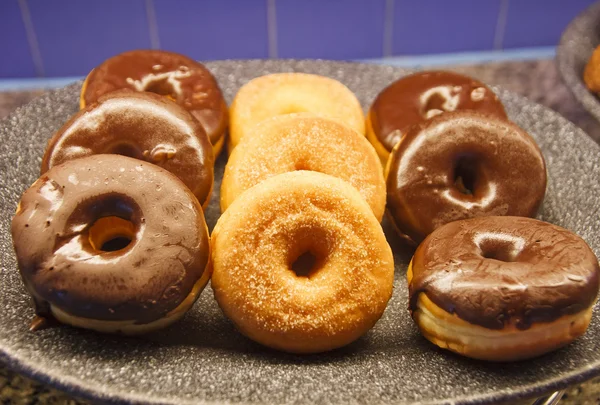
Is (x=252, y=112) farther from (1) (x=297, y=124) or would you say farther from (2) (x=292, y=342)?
(2) (x=292, y=342)

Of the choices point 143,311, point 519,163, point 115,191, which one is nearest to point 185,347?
point 143,311

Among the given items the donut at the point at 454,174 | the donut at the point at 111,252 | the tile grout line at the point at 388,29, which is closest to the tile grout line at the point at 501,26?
the tile grout line at the point at 388,29

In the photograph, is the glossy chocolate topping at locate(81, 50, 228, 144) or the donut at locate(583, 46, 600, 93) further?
the donut at locate(583, 46, 600, 93)

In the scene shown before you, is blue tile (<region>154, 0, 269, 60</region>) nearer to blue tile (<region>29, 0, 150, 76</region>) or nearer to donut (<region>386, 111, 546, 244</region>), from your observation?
blue tile (<region>29, 0, 150, 76</region>)

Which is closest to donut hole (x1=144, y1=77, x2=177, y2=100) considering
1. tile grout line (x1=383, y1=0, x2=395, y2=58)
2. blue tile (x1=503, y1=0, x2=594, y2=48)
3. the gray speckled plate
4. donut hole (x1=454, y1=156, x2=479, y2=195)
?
the gray speckled plate

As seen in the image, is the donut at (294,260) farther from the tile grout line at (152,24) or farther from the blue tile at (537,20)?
the blue tile at (537,20)

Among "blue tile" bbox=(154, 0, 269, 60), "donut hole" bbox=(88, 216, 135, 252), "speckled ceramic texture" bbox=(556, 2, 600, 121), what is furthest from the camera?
"blue tile" bbox=(154, 0, 269, 60)
